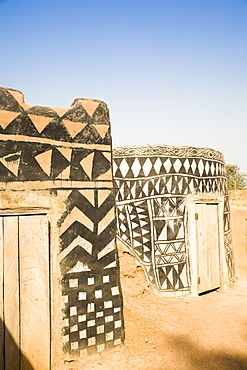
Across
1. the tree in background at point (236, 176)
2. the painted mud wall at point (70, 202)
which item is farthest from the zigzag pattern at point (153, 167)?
the tree in background at point (236, 176)

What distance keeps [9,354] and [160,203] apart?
456 centimetres

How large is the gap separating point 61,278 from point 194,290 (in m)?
4.20

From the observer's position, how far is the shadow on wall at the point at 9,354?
11.2 ft

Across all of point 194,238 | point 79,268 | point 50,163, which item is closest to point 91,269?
point 79,268

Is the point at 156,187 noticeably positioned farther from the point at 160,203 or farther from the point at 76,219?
the point at 76,219

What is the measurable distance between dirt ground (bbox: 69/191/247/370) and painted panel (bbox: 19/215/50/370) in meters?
0.51

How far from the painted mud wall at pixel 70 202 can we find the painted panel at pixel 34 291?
0.06 meters

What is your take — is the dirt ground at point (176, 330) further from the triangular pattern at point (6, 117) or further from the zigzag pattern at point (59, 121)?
the triangular pattern at point (6, 117)

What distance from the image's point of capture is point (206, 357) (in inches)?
167

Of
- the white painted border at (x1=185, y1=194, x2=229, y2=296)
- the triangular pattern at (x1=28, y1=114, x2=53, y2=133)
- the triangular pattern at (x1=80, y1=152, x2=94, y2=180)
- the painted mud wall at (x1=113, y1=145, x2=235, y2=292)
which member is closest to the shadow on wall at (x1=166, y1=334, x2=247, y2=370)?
the painted mud wall at (x1=113, y1=145, x2=235, y2=292)

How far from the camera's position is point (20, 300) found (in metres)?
3.59

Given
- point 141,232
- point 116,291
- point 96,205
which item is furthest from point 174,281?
point 96,205

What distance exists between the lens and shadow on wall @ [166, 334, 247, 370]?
4000 millimetres

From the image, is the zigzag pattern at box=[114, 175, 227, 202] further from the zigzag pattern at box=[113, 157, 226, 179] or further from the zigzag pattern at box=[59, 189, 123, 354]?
the zigzag pattern at box=[59, 189, 123, 354]
